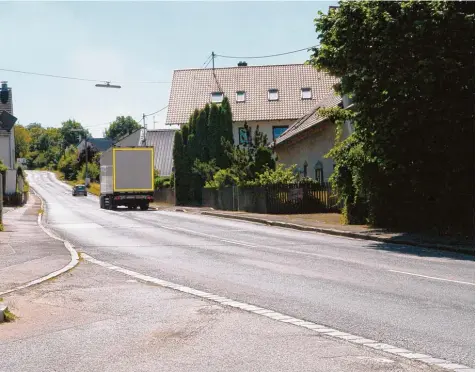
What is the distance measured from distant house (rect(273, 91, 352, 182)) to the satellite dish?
3850cm

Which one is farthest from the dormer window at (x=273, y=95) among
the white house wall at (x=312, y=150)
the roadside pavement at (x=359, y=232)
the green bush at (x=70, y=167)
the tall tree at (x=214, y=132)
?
the green bush at (x=70, y=167)

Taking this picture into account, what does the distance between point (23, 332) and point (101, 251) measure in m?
11.6

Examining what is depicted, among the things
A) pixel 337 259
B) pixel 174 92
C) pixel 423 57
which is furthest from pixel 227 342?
pixel 174 92

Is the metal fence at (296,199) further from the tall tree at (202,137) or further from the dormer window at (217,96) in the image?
the dormer window at (217,96)

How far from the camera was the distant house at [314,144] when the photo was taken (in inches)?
1689

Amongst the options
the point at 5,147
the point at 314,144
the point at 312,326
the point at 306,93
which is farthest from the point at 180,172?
the point at 312,326

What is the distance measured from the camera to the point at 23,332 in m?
9.00

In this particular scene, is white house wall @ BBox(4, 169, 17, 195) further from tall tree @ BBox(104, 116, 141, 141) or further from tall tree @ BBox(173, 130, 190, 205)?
tall tree @ BBox(104, 116, 141, 141)

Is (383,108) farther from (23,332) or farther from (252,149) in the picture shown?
(252,149)

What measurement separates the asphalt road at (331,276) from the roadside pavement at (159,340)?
0.75 meters

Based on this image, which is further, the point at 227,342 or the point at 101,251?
the point at 101,251

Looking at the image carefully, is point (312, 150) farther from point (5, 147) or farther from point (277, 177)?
point (5, 147)

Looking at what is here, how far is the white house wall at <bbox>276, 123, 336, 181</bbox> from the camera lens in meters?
43.3

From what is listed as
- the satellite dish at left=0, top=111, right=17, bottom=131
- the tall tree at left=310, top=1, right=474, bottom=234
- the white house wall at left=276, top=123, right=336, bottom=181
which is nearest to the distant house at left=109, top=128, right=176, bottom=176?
the satellite dish at left=0, top=111, right=17, bottom=131
